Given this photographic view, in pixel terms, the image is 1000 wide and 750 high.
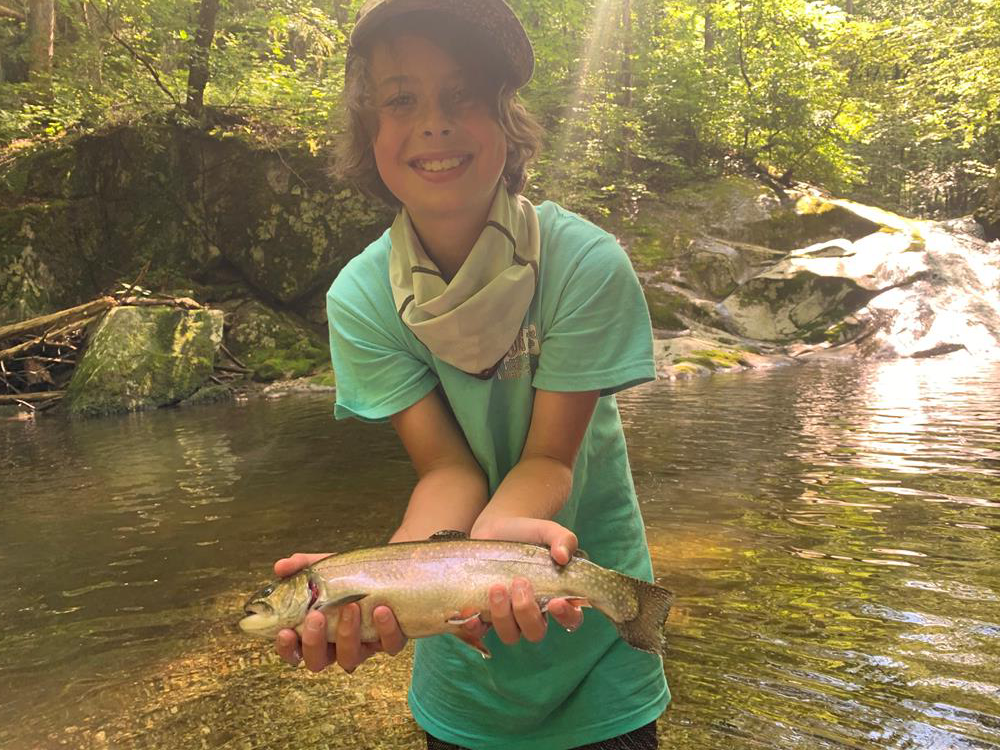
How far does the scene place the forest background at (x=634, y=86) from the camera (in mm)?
19812

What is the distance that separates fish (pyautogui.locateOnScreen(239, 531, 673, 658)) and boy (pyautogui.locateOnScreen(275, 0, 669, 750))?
41 mm

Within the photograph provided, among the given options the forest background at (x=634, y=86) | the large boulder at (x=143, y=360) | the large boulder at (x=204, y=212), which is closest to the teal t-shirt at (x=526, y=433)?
the large boulder at (x=143, y=360)

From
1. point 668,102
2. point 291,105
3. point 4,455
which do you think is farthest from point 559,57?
point 4,455

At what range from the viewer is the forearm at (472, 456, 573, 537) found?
187 centimetres

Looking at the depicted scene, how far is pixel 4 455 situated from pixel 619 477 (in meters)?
11.7

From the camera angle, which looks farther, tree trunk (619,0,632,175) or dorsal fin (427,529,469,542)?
tree trunk (619,0,632,175)

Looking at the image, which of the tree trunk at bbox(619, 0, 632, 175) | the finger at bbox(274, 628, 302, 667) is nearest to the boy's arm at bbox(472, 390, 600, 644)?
the finger at bbox(274, 628, 302, 667)

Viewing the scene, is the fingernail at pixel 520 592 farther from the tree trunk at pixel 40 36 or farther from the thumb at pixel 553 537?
the tree trunk at pixel 40 36

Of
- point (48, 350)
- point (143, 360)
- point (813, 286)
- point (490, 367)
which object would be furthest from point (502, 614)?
point (813, 286)

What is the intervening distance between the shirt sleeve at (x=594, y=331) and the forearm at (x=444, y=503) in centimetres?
36

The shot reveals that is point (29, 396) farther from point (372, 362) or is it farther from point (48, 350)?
point (372, 362)

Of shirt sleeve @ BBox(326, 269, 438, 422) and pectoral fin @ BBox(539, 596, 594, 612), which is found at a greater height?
shirt sleeve @ BBox(326, 269, 438, 422)

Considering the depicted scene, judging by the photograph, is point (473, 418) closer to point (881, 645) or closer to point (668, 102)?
point (881, 645)

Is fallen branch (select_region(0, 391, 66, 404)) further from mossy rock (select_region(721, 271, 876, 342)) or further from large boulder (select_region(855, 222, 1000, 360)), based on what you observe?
large boulder (select_region(855, 222, 1000, 360))
